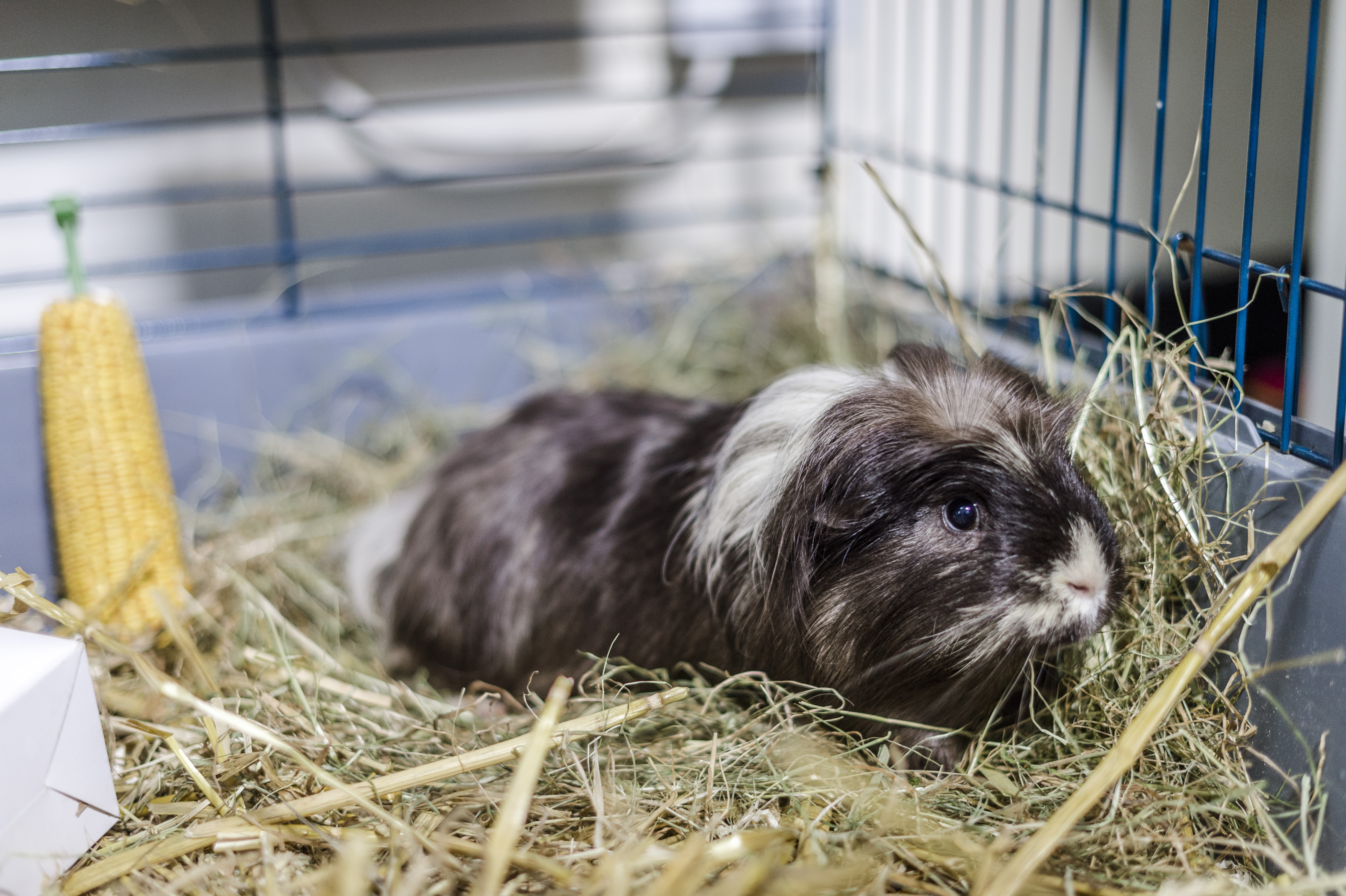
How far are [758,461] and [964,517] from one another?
1.01ft

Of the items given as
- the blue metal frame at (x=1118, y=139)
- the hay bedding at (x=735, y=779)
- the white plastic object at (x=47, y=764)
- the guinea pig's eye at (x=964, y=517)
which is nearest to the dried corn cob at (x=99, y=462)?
the hay bedding at (x=735, y=779)

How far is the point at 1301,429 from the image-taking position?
1.56 metres

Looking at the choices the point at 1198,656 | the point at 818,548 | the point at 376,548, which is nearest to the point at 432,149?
the point at 376,548

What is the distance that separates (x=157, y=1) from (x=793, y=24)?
5.61 feet

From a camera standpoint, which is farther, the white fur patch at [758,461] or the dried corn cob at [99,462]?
the dried corn cob at [99,462]

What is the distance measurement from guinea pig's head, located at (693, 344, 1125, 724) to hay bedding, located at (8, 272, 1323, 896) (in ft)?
0.33

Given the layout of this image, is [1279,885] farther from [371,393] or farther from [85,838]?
[371,393]

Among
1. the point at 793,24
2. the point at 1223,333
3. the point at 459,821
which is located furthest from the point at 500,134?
the point at 459,821

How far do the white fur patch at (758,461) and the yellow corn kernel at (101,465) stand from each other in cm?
112

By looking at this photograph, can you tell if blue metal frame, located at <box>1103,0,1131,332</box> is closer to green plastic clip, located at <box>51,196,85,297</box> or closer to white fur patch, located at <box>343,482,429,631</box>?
white fur patch, located at <box>343,482,429,631</box>

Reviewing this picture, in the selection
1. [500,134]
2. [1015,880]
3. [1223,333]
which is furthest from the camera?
[500,134]

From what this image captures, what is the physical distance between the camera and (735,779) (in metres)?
1.53

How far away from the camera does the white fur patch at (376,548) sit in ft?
7.23

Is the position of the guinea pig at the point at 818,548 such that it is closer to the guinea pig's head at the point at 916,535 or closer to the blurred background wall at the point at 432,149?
the guinea pig's head at the point at 916,535
